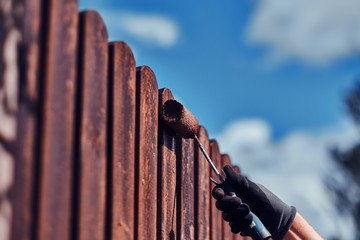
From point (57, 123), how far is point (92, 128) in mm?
259

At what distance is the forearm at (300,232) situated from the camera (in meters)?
3.26

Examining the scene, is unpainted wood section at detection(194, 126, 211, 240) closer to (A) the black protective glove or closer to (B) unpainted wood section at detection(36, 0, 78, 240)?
(A) the black protective glove

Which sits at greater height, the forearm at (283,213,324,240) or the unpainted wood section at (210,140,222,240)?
the unpainted wood section at (210,140,222,240)

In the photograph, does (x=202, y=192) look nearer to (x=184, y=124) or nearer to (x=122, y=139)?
(x=184, y=124)

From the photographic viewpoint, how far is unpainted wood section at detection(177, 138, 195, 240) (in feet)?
10.2

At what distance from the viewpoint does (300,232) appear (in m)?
3.28

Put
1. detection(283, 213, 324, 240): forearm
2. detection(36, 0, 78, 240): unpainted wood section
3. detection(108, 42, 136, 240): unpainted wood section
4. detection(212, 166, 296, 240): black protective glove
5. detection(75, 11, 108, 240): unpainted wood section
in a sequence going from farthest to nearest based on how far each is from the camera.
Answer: detection(283, 213, 324, 240): forearm < detection(212, 166, 296, 240): black protective glove < detection(108, 42, 136, 240): unpainted wood section < detection(75, 11, 108, 240): unpainted wood section < detection(36, 0, 78, 240): unpainted wood section

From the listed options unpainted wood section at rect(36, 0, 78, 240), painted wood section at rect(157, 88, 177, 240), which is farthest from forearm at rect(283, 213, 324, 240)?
unpainted wood section at rect(36, 0, 78, 240)

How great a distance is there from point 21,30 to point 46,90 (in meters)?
0.22

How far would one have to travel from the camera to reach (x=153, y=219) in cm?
271

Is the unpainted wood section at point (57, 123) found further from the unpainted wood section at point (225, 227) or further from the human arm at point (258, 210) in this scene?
the unpainted wood section at point (225, 227)

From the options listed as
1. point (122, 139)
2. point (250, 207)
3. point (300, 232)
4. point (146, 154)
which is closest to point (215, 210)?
Result: point (250, 207)

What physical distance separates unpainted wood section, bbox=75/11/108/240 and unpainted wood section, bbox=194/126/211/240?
131 cm

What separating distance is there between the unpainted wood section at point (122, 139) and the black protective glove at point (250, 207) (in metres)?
0.74
